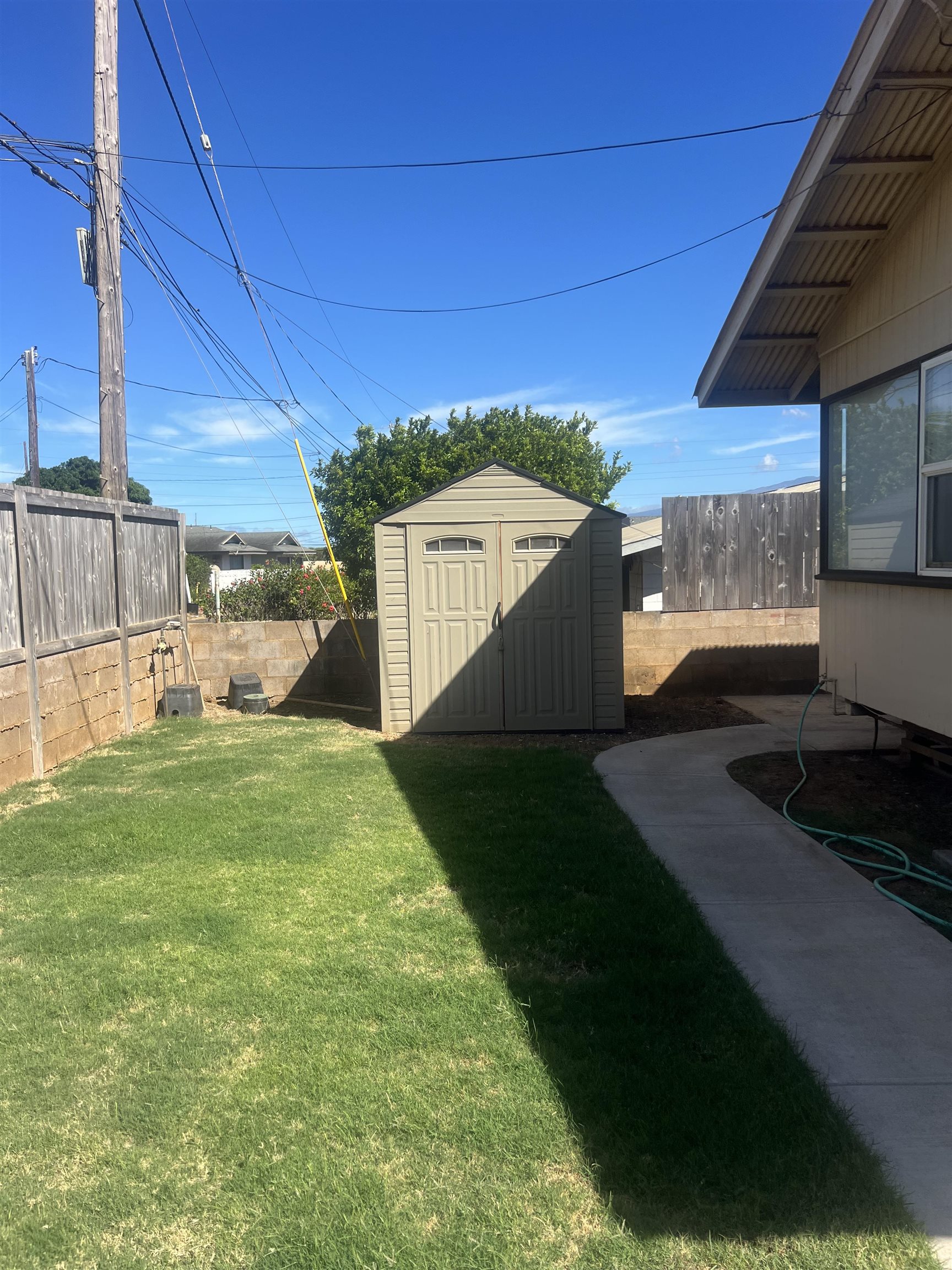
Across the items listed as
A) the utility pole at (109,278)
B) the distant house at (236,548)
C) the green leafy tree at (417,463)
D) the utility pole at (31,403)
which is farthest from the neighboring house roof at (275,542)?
the utility pole at (109,278)

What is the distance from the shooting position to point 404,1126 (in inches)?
113

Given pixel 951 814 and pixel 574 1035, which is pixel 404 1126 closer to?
pixel 574 1035

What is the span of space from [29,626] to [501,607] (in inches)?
172

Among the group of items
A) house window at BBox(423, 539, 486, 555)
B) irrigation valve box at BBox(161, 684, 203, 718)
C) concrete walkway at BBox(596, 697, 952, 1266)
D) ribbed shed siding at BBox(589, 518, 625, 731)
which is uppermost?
house window at BBox(423, 539, 486, 555)

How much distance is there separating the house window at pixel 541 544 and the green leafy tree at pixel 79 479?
5296 cm

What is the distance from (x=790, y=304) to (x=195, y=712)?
7.54 metres

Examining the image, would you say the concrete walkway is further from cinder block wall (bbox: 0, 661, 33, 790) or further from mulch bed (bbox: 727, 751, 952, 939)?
cinder block wall (bbox: 0, 661, 33, 790)

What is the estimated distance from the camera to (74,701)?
27.3 feet

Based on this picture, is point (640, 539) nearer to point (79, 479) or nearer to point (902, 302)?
point (902, 302)

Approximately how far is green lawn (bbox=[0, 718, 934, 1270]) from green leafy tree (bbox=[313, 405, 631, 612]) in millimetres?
11791

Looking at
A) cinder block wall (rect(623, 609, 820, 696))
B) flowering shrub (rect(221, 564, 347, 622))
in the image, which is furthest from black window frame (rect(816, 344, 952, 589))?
flowering shrub (rect(221, 564, 347, 622))

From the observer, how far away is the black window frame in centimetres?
563

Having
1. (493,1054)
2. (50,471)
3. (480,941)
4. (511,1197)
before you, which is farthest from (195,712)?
(50,471)

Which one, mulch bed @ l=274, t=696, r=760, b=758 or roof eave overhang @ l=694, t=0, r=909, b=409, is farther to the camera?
mulch bed @ l=274, t=696, r=760, b=758
